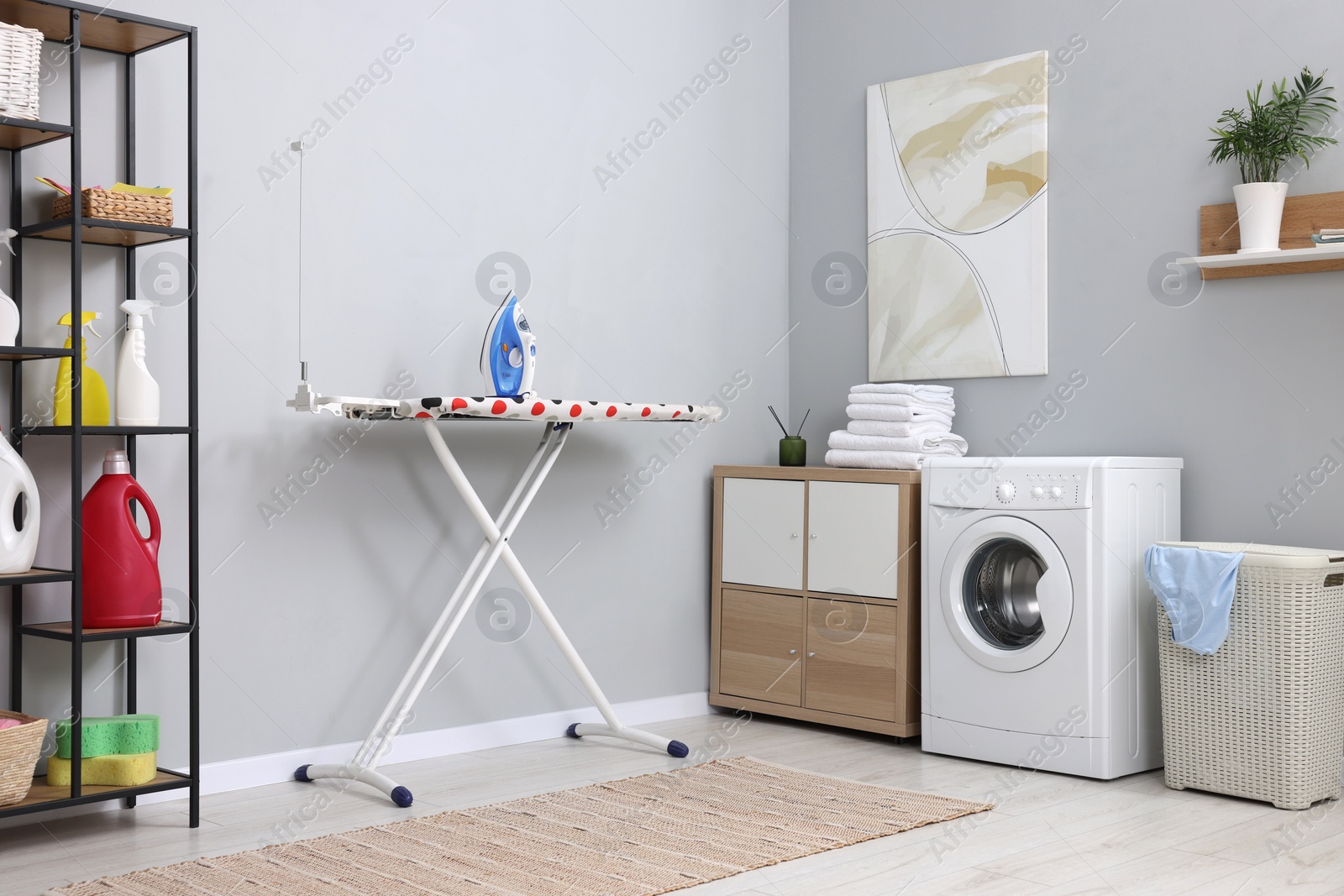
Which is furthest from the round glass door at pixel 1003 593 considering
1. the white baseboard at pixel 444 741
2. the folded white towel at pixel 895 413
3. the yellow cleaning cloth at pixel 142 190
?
the yellow cleaning cloth at pixel 142 190

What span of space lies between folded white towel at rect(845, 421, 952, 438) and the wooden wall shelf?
0.79 m

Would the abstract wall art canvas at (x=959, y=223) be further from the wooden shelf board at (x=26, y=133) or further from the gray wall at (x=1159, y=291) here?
the wooden shelf board at (x=26, y=133)

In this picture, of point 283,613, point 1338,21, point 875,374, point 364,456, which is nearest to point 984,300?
point 875,374

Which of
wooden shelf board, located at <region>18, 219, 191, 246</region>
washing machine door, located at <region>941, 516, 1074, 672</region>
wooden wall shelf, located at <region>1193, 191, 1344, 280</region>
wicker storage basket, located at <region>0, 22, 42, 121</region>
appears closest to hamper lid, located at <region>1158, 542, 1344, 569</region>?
washing machine door, located at <region>941, 516, 1074, 672</region>

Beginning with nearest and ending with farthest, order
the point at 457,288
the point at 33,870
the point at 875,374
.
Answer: the point at 33,870 → the point at 457,288 → the point at 875,374

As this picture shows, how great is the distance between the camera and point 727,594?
152 inches

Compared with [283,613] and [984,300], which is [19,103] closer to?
[283,613]

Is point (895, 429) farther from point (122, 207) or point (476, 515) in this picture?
point (122, 207)

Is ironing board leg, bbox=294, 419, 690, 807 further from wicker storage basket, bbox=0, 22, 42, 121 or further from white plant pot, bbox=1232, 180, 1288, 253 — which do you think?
white plant pot, bbox=1232, 180, 1288, 253

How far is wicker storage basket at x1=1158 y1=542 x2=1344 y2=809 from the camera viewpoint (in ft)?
8.97

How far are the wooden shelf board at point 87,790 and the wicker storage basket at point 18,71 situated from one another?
4.25 feet

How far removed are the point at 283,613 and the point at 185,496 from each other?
367mm

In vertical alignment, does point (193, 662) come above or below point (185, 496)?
below

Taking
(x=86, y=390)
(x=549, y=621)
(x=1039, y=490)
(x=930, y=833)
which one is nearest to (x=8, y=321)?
(x=86, y=390)
